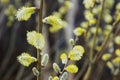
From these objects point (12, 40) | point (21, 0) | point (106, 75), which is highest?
point (21, 0)

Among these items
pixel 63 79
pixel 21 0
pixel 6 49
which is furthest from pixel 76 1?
pixel 63 79

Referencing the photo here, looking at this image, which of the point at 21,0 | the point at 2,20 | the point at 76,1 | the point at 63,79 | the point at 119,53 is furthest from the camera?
the point at 76,1

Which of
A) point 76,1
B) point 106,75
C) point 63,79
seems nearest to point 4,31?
point 76,1

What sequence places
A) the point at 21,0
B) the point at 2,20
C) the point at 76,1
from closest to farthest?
the point at 21,0, the point at 2,20, the point at 76,1

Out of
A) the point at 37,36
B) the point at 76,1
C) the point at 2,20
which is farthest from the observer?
the point at 76,1

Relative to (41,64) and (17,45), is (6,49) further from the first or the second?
(41,64)

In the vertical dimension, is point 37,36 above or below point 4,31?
above

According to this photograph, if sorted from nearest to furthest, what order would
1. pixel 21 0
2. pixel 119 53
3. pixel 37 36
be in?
pixel 37 36, pixel 119 53, pixel 21 0

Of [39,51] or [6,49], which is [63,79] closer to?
[39,51]

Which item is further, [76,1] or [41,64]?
[76,1]
